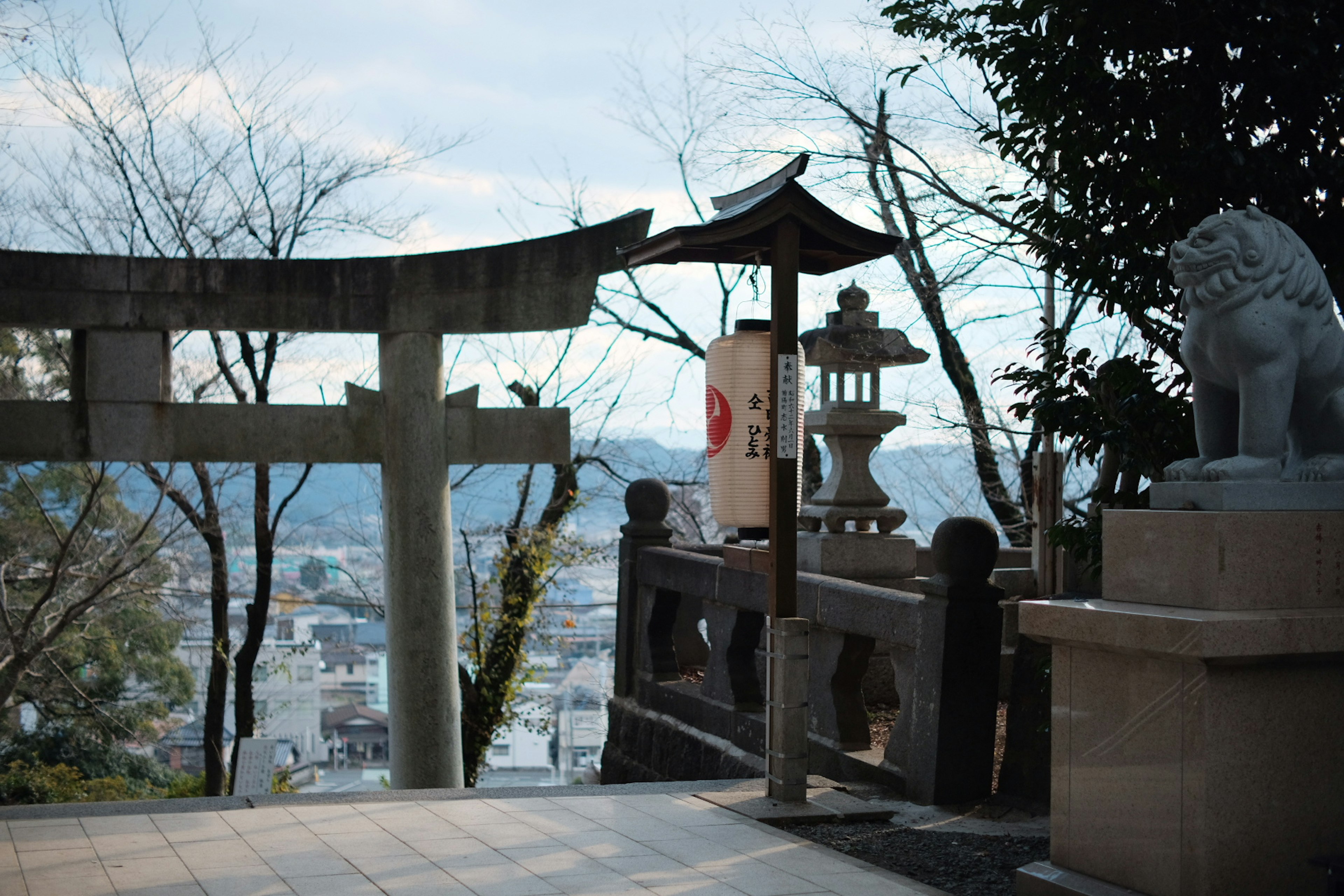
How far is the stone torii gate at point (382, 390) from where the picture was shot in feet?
29.5

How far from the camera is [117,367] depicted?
29.7ft

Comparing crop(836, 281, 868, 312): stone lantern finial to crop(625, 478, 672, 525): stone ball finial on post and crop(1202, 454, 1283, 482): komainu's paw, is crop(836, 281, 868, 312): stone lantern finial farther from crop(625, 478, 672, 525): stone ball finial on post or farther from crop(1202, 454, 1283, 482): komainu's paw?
crop(1202, 454, 1283, 482): komainu's paw

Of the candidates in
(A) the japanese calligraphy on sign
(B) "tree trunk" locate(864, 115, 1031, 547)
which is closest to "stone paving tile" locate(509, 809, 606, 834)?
(A) the japanese calligraphy on sign

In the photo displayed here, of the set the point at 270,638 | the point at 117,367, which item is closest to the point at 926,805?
the point at 117,367

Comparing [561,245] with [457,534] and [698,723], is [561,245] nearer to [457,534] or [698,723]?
[698,723]

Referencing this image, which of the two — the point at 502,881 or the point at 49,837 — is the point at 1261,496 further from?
the point at 49,837

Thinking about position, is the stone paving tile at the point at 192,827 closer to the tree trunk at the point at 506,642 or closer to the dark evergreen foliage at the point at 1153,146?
the dark evergreen foliage at the point at 1153,146

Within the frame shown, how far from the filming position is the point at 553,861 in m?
4.97

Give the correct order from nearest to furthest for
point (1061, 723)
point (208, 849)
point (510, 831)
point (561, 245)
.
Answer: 1. point (1061, 723)
2. point (208, 849)
3. point (510, 831)
4. point (561, 245)

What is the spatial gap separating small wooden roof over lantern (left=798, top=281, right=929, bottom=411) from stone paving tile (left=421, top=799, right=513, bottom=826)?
4701mm

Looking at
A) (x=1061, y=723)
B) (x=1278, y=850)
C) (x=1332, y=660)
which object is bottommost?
(x=1278, y=850)

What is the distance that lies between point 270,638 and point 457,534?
10.6 feet

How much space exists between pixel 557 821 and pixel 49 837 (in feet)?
7.37

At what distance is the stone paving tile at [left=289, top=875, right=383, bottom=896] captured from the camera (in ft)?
14.6
